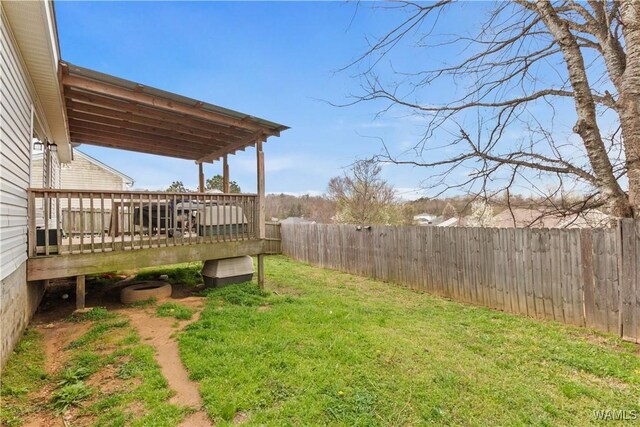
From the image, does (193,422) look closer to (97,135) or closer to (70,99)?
(70,99)

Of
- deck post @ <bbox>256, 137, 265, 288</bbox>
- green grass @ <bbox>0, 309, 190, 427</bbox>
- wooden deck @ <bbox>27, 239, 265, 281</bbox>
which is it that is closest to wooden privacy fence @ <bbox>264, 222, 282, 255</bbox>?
deck post @ <bbox>256, 137, 265, 288</bbox>

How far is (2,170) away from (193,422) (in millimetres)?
3020

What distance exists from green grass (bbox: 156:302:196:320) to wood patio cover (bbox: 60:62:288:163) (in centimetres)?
337

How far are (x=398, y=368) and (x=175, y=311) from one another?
350 cm

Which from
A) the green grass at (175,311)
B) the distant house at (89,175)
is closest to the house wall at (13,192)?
the green grass at (175,311)

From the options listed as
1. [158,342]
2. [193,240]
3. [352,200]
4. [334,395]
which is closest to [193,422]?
[334,395]

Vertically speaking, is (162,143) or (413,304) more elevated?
(162,143)

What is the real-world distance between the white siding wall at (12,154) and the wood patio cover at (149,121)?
717mm

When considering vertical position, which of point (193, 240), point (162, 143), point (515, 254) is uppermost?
point (162, 143)

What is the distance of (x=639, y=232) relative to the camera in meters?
3.78

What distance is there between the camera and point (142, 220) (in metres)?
5.14

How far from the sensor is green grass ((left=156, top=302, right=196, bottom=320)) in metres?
4.53

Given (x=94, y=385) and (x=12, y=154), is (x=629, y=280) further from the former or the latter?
(x=12, y=154)

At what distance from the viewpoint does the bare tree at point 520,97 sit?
3863mm
